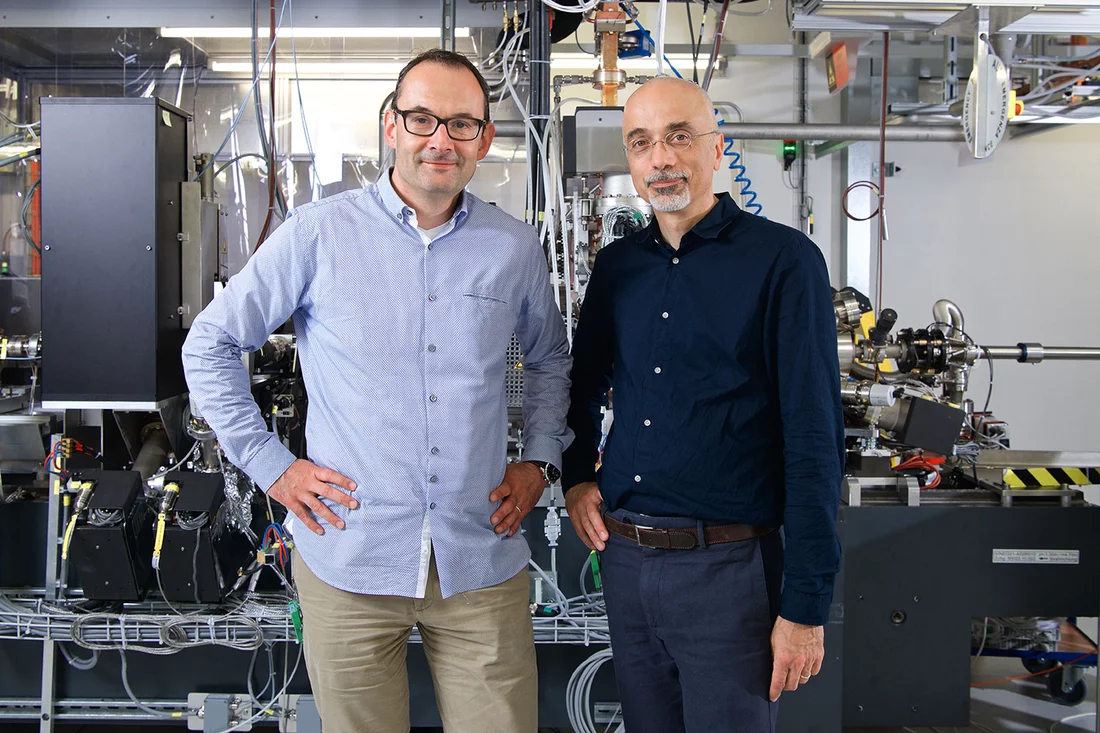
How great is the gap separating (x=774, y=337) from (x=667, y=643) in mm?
524

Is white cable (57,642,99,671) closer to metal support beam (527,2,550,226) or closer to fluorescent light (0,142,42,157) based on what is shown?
fluorescent light (0,142,42,157)

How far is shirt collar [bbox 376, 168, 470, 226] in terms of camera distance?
1.44 metres

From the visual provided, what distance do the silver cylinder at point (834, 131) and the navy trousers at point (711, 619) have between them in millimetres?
2752

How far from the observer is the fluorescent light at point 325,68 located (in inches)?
158

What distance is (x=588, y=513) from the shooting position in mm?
1562

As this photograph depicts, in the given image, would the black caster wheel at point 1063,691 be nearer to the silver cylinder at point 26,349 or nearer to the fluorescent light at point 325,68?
the silver cylinder at point 26,349

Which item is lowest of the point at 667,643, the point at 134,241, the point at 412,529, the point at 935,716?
the point at 935,716

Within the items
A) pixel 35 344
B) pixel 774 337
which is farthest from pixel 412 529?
pixel 35 344

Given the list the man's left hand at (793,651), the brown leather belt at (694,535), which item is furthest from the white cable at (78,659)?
the man's left hand at (793,651)

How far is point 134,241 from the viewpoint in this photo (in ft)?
7.41

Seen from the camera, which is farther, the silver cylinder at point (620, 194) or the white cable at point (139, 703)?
the white cable at point (139, 703)

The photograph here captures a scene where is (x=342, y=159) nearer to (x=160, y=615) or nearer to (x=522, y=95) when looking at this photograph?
(x=522, y=95)

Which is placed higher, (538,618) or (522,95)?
(522,95)

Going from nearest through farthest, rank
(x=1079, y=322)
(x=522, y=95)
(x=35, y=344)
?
(x=35, y=344), (x=522, y=95), (x=1079, y=322)
